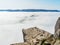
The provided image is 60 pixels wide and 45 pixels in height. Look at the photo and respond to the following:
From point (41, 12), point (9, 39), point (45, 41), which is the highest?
point (45, 41)

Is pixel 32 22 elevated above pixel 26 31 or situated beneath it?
situated beneath

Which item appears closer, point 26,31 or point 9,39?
point 26,31

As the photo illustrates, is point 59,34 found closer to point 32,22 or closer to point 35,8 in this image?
point 32,22

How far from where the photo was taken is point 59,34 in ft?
4.18

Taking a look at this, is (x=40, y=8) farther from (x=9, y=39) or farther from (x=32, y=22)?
(x=9, y=39)

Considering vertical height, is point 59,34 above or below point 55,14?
above

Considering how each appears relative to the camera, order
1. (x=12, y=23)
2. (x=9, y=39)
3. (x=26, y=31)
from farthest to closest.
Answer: (x=12, y=23)
(x=9, y=39)
(x=26, y=31)

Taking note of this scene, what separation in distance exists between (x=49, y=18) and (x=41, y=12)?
154 millimetres

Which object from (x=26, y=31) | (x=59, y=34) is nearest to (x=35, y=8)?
(x=26, y=31)

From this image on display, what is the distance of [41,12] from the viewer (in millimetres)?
2375

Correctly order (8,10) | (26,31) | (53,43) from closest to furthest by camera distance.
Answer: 1. (53,43)
2. (26,31)
3. (8,10)

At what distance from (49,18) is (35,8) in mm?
245

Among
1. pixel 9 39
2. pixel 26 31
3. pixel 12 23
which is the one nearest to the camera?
pixel 26 31

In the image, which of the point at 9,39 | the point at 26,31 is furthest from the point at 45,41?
the point at 9,39
